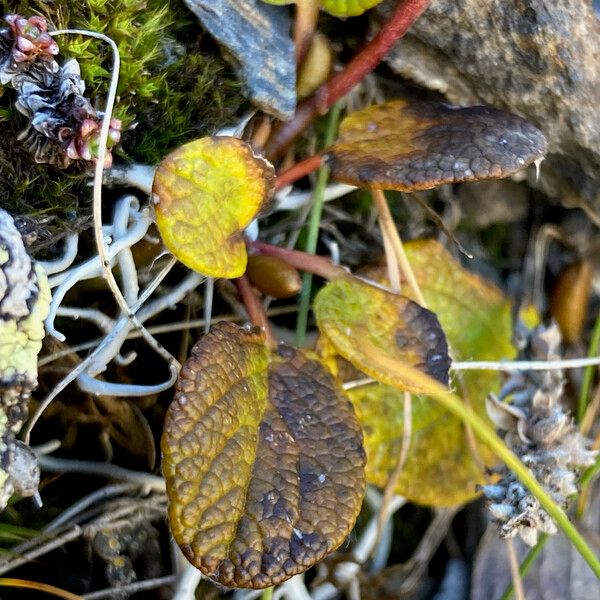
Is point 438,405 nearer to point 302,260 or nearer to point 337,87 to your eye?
point 302,260

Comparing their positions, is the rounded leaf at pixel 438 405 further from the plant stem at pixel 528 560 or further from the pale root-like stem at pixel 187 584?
the pale root-like stem at pixel 187 584

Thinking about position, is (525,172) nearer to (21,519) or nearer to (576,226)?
(576,226)

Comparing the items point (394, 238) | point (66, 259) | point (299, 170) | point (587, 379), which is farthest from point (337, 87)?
point (587, 379)

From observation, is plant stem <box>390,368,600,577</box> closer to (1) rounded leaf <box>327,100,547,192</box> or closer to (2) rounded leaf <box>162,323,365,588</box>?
(2) rounded leaf <box>162,323,365,588</box>

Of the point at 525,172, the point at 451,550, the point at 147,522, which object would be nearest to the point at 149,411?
the point at 147,522

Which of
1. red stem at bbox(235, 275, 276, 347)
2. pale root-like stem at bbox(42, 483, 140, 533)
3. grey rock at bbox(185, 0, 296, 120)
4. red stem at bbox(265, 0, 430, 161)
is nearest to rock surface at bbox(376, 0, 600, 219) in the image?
red stem at bbox(265, 0, 430, 161)

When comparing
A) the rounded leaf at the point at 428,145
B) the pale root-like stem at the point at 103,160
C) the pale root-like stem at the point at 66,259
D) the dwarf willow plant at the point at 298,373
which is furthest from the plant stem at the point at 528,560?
the pale root-like stem at the point at 66,259
